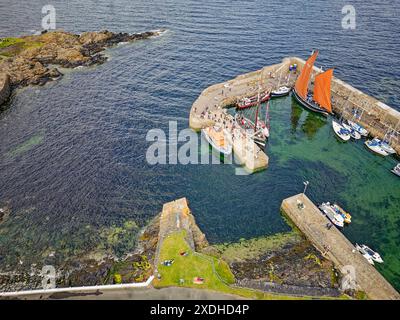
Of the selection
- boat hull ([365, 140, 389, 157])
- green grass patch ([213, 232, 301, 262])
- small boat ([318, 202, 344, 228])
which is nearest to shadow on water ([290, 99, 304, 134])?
boat hull ([365, 140, 389, 157])

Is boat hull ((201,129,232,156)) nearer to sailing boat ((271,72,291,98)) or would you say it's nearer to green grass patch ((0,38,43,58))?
sailing boat ((271,72,291,98))

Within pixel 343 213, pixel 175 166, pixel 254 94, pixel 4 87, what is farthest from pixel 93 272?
pixel 4 87

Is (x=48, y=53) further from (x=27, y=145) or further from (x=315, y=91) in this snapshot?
(x=315, y=91)

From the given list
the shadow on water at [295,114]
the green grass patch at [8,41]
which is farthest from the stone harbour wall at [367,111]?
the green grass patch at [8,41]

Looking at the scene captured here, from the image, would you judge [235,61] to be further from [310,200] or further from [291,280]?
[291,280]

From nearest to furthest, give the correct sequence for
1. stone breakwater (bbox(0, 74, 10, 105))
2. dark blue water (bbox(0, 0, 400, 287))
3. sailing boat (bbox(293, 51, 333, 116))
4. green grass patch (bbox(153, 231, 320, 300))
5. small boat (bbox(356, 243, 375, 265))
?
1. green grass patch (bbox(153, 231, 320, 300))
2. small boat (bbox(356, 243, 375, 265))
3. dark blue water (bbox(0, 0, 400, 287))
4. sailing boat (bbox(293, 51, 333, 116))
5. stone breakwater (bbox(0, 74, 10, 105))

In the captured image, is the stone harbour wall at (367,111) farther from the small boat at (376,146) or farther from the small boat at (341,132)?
the small boat at (341,132)
